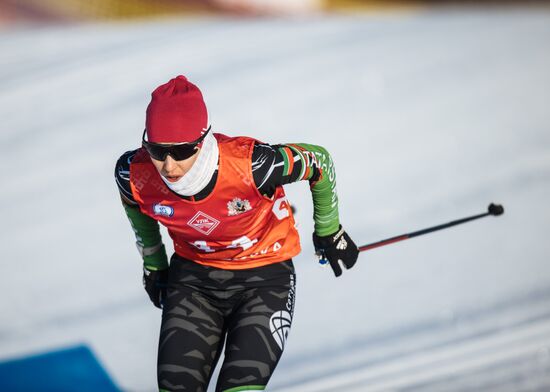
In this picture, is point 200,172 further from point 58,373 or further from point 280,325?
point 58,373

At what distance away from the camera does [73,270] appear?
15.8ft

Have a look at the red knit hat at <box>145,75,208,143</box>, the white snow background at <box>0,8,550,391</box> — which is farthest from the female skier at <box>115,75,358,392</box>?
the white snow background at <box>0,8,550,391</box>

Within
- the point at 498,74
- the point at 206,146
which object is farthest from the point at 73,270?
the point at 498,74

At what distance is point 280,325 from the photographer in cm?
288

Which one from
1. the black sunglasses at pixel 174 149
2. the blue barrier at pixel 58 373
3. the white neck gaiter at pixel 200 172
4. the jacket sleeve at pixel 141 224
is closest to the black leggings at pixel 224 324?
the jacket sleeve at pixel 141 224

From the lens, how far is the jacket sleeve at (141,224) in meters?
2.89

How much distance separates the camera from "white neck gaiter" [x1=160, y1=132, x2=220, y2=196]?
2652 millimetres

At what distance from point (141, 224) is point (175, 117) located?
693 millimetres

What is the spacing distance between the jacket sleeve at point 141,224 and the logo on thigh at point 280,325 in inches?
24.6

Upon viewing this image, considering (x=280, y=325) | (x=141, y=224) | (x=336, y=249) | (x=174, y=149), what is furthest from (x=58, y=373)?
(x=174, y=149)

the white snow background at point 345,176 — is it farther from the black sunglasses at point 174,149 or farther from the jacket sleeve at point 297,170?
the black sunglasses at point 174,149

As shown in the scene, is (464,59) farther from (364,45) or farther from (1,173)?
(1,173)

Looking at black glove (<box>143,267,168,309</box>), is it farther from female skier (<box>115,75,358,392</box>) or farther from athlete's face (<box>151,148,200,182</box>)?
athlete's face (<box>151,148,200,182</box>)

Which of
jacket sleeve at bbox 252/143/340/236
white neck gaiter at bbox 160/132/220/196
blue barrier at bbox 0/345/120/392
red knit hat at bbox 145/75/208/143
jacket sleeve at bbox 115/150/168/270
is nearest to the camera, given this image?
red knit hat at bbox 145/75/208/143
